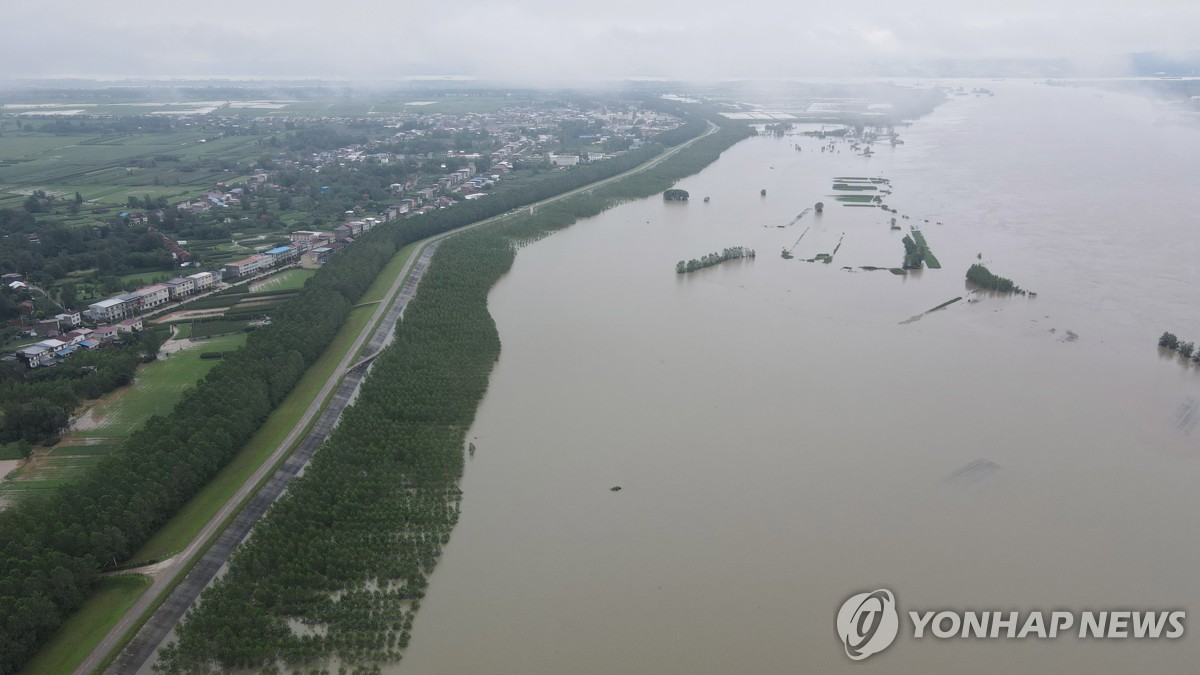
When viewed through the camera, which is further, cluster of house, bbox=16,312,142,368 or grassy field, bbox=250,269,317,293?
grassy field, bbox=250,269,317,293

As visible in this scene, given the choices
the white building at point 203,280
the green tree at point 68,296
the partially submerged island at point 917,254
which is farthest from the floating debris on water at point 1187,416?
the green tree at point 68,296

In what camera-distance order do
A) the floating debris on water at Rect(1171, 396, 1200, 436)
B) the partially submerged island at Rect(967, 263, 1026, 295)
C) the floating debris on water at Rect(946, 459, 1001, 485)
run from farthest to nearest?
the partially submerged island at Rect(967, 263, 1026, 295), the floating debris on water at Rect(1171, 396, 1200, 436), the floating debris on water at Rect(946, 459, 1001, 485)

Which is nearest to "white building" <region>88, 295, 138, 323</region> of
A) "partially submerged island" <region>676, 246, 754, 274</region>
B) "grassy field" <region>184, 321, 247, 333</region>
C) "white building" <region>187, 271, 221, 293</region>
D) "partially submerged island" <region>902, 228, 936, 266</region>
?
"white building" <region>187, 271, 221, 293</region>

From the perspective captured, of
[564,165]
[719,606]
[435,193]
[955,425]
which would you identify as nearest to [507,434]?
[719,606]

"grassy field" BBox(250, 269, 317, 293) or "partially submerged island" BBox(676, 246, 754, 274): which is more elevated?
"partially submerged island" BBox(676, 246, 754, 274)

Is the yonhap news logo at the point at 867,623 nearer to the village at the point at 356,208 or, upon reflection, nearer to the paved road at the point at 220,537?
the paved road at the point at 220,537

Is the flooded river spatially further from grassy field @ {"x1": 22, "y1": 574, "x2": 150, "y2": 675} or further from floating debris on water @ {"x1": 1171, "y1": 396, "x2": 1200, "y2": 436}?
grassy field @ {"x1": 22, "y1": 574, "x2": 150, "y2": 675}

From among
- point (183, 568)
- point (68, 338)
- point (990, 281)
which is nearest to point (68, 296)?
point (68, 338)

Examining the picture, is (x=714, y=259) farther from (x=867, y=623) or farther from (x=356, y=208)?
(x=356, y=208)
